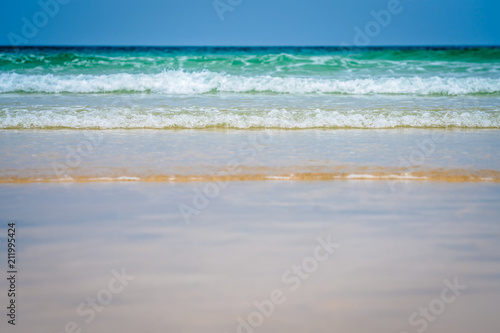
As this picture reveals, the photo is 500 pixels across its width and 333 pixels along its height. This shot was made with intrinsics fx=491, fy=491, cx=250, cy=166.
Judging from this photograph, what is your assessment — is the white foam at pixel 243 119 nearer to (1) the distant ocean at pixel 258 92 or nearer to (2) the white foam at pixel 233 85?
(1) the distant ocean at pixel 258 92

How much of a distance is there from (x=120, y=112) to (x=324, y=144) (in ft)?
12.0

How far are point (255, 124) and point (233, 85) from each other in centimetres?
445

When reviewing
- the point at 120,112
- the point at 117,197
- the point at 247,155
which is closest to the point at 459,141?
the point at 247,155

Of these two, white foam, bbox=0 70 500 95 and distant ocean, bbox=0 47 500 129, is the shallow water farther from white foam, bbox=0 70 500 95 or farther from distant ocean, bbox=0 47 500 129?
white foam, bbox=0 70 500 95

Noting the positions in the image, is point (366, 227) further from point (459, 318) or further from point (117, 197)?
point (117, 197)

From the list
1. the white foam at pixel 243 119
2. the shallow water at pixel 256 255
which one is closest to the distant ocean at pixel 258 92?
the white foam at pixel 243 119

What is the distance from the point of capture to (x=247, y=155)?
5.48 metres

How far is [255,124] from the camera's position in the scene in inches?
294

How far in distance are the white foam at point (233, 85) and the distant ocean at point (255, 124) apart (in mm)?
28

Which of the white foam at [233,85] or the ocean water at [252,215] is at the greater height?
the white foam at [233,85]

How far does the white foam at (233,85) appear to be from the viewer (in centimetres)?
1130

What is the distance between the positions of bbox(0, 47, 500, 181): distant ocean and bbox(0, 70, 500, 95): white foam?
28mm

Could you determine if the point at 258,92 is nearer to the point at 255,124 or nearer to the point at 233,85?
the point at 233,85

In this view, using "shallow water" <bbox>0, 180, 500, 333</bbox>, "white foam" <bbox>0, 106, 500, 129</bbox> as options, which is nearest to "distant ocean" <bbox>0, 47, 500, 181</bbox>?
"white foam" <bbox>0, 106, 500, 129</bbox>
